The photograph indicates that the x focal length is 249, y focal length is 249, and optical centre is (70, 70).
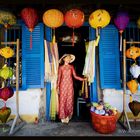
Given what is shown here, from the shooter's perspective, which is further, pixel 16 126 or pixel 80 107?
pixel 80 107

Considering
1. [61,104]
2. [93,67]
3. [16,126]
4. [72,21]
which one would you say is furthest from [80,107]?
[72,21]

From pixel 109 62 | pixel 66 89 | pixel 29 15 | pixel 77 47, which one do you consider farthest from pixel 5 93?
pixel 77 47

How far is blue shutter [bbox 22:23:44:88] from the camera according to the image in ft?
21.4

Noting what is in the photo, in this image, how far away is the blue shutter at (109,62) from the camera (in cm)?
657

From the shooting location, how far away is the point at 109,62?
6.60m

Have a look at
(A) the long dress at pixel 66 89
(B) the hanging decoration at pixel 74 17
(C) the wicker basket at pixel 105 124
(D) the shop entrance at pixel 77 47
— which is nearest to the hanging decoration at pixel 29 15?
(B) the hanging decoration at pixel 74 17

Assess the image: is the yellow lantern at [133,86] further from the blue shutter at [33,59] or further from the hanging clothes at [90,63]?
the blue shutter at [33,59]

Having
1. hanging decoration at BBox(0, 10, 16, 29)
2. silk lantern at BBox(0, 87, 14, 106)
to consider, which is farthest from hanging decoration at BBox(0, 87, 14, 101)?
hanging decoration at BBox(0, 10, 16, 29)

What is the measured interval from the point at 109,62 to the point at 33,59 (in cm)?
201

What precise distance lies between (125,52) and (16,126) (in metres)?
3.21

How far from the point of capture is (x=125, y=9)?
6.04 m

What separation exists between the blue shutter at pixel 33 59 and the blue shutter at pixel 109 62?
1.58m

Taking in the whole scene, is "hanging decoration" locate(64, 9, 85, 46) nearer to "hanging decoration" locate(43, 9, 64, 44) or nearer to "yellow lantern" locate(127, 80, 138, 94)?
"hanging decoration" locate(43, 9, 64, 44)

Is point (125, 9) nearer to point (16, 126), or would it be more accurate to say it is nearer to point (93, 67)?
point (93, 67)
